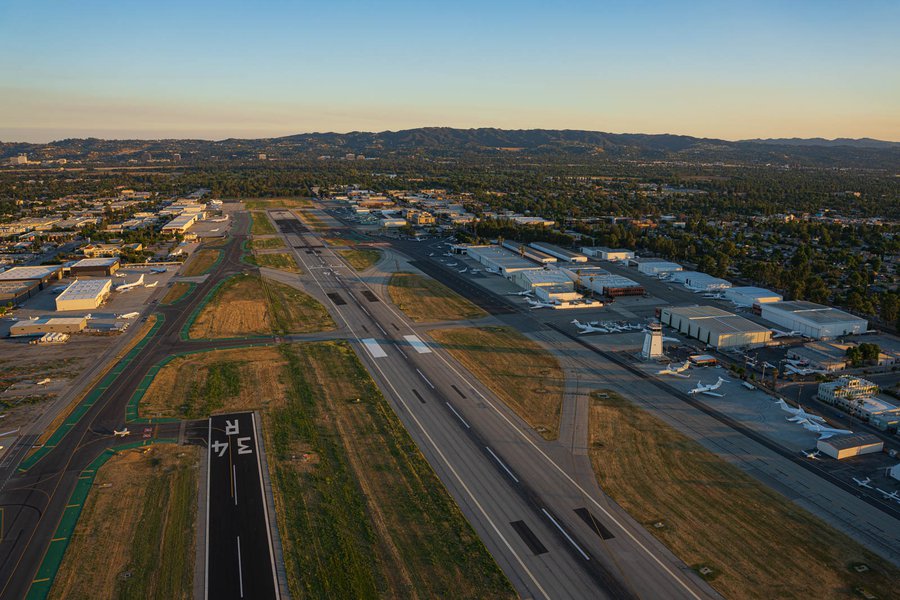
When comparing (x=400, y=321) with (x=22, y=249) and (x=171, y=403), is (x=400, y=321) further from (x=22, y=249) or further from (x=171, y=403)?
(x=22, y=249)

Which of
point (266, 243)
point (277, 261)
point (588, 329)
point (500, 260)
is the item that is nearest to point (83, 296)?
point (277, 261)

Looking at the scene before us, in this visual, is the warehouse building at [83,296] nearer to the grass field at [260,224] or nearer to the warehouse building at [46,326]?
the warehouse building at [46,326]

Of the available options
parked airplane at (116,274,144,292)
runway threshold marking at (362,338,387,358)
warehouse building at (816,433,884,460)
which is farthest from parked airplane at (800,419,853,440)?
parked airplane at (116,274,144,292)

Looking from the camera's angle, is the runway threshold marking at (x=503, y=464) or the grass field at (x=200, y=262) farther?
the grass field at (x=200, y=262)

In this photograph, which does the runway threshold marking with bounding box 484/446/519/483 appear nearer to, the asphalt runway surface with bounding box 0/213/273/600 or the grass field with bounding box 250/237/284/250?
the asphalt runway surface with bounding box 0/213/273/600

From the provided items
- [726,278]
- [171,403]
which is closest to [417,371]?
[171,403]

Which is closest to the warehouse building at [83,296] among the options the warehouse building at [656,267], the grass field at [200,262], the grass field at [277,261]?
the grass field at [200,262]

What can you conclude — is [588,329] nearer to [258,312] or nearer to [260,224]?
[258,312]
